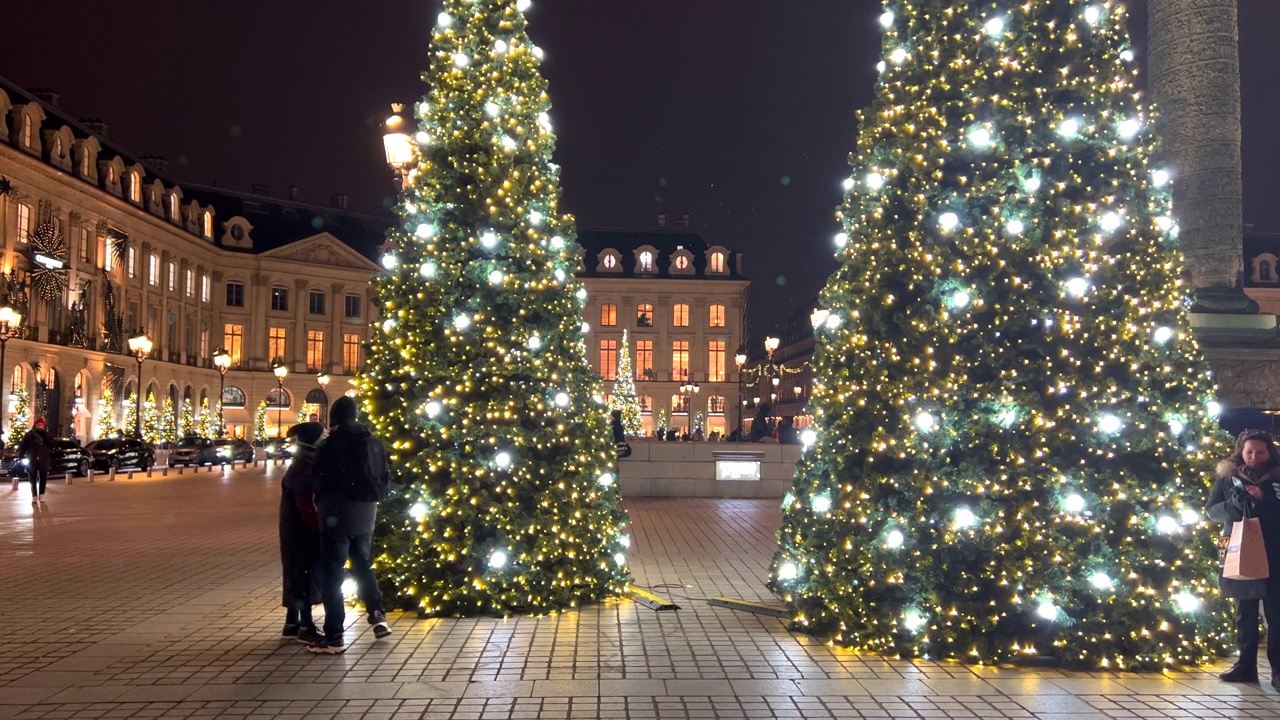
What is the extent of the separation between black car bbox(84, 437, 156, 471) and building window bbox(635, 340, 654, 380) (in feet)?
189

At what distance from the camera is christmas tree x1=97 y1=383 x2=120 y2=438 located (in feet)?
192

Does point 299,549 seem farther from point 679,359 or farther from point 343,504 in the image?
point 679,359

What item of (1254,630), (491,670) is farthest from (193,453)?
(1254,630)

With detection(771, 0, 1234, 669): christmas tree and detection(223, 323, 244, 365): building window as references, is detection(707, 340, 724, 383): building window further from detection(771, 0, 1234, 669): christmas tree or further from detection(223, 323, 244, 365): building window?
detection(771, 0, 1234, 669): christmas tree

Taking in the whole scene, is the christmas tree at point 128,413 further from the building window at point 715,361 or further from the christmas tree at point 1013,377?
the christmas tree at point 1013,377

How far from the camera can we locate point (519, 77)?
11.2 meters

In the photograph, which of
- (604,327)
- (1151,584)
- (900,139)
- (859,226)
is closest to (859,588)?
(1151,584)

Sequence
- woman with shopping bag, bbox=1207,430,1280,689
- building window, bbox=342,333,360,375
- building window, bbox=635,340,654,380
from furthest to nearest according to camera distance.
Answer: building window, bbox=635,340,654,380 → building window, bbox=342,333,360,375 → woman with shopping bag, bbox=1207,430,1280,689

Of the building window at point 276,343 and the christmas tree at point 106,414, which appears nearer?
the christmas tree at point 106,414

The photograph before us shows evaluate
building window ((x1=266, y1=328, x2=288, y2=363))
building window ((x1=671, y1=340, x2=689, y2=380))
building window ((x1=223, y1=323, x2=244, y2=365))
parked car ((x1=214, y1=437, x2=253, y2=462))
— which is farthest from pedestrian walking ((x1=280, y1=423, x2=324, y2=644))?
building window ((x1=671, y1=340, x2=689, y2=380))

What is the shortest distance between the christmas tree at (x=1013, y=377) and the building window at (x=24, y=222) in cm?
5719

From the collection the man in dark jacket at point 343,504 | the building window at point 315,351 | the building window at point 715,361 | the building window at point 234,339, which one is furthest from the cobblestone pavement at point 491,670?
the building window at point 715,361

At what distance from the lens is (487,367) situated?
10.7 m

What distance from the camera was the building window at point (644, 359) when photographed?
101000mm
